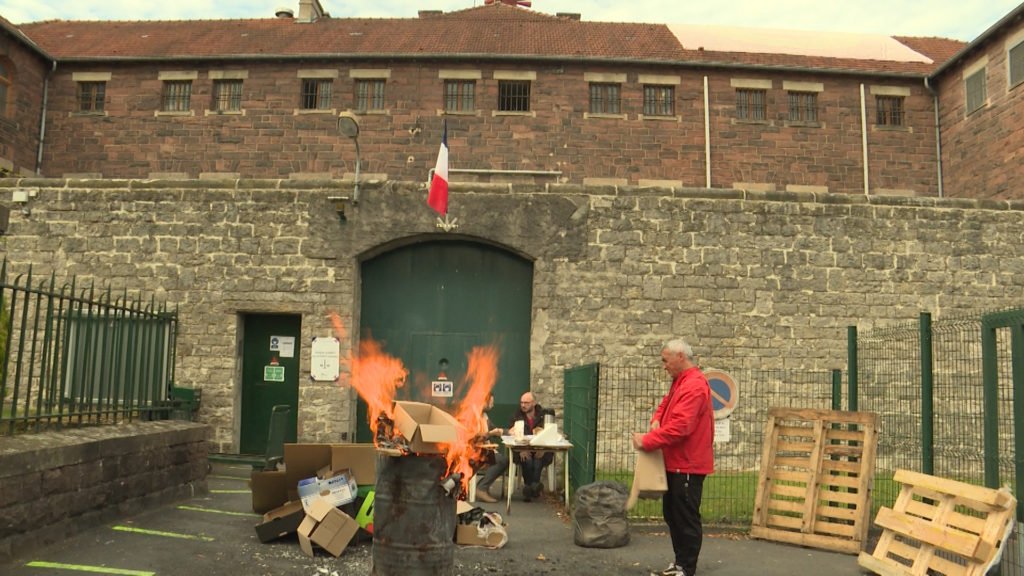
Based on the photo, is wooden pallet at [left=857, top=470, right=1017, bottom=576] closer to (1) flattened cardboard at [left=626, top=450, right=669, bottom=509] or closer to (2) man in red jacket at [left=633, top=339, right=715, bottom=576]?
(2) man in red jacket at [left=633, top=339, right=715, bottom=576]

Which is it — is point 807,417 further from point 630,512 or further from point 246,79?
point 246,79

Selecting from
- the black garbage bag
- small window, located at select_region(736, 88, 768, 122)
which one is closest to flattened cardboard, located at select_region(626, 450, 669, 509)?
the black garbage bag

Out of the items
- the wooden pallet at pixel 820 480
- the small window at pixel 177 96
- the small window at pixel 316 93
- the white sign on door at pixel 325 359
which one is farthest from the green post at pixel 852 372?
the small window at pixel 177 96

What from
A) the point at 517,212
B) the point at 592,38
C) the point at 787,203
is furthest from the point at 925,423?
the point at 592,38

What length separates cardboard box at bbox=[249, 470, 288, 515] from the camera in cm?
785

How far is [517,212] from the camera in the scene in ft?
43.2

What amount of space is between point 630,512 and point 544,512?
119 cm

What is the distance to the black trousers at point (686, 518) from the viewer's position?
634cm

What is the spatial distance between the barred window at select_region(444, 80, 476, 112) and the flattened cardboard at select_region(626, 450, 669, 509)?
20.2 meters

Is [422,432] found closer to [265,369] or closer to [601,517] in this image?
[601,517]

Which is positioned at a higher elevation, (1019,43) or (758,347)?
(1019,43)

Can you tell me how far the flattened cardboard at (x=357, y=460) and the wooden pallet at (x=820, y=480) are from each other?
3962 mm

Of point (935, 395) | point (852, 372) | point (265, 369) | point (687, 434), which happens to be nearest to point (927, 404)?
point (852, 372)

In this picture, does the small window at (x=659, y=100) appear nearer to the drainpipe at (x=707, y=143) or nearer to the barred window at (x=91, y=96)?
the drainpipe at (x=707, y=143)
